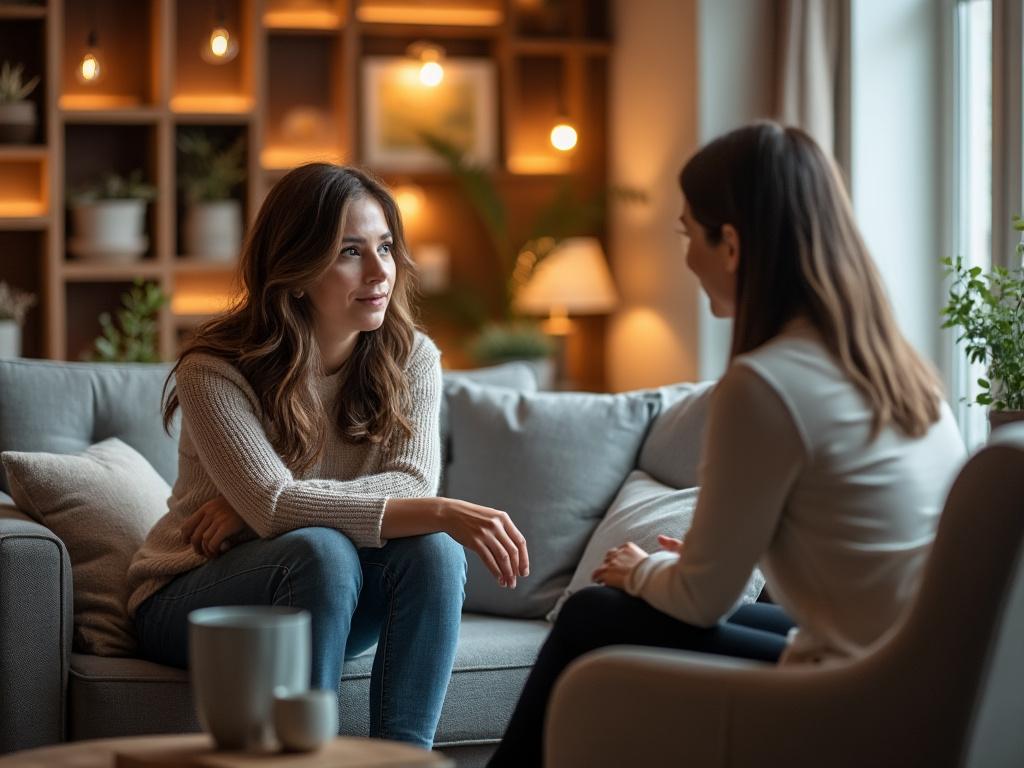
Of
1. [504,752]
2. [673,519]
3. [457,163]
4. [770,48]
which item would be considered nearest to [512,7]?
[457,163]

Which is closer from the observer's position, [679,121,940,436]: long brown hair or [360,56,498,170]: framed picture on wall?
[679,121,940,436]: long brown hair

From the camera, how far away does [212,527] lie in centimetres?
229

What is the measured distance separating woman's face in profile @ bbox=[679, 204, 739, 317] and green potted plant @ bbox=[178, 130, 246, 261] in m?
3.85

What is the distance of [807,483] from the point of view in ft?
5.06

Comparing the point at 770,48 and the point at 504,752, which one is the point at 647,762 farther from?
the point at 770,48

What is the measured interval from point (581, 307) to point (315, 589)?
3389 millimetres

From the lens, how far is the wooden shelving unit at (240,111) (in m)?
5.21

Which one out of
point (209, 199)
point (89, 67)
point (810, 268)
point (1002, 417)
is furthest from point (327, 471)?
point (209, 199)

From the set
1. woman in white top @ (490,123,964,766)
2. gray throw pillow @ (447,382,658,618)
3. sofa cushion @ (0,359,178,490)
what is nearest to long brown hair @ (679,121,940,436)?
woman in white top @ (490,123,964,766)

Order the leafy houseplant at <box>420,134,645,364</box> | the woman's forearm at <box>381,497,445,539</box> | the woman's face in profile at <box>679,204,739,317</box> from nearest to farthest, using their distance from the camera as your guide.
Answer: the woman's face in profile at <box>679,204,739,317</box>
the woman's forearm at <box>381,497,445,539</box>
the leafy houseplant at <box>420,134,645,364</box>

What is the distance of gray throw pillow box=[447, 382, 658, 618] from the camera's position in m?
2.80

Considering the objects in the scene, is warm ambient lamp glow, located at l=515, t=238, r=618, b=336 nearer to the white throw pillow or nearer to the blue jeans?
the white throw pillow

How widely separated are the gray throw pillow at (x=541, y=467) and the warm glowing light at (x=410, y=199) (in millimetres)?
2781

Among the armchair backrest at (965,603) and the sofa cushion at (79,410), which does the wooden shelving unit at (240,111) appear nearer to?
the sofa cushion at (79,410)
